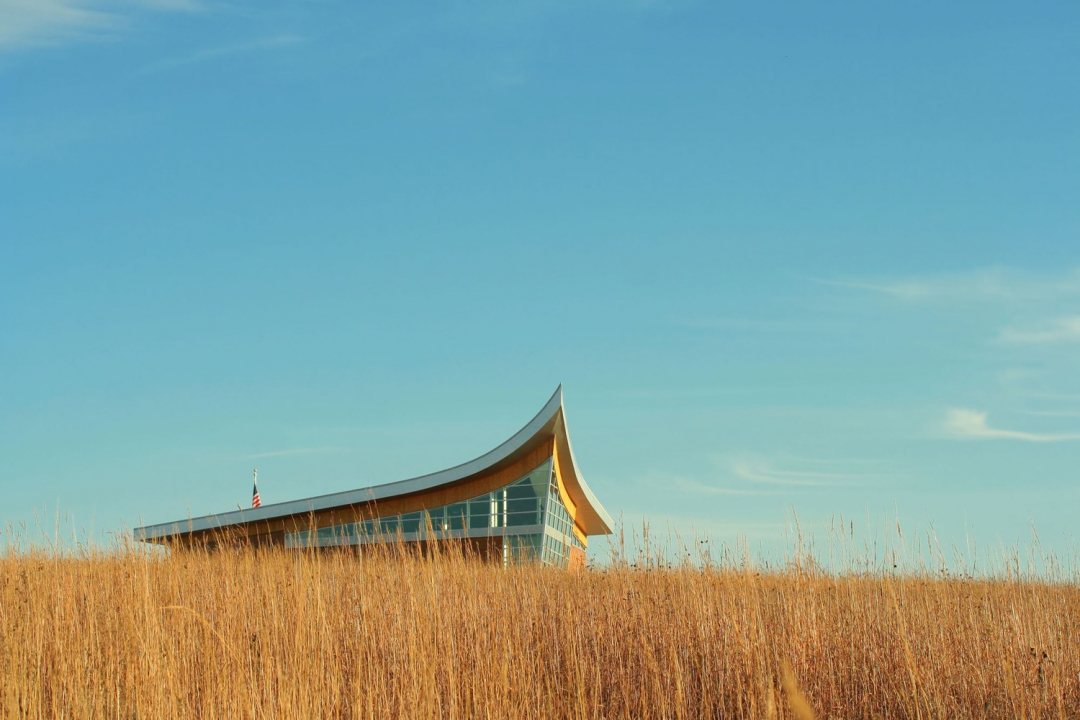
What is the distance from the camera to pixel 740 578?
7.61 meters

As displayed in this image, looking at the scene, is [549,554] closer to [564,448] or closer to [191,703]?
[564,448]

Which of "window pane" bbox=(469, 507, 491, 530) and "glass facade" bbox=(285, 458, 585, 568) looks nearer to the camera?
"glass facade" bbox=(285, 458, 585, 568)

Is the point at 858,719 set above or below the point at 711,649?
below

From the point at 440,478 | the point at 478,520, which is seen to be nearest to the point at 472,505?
the point at 478,520

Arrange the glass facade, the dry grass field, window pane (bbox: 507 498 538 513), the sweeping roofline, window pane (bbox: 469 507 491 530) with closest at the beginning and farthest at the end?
the dry grass field → the sweeping roofline → the glass facade → window pane (bbox: 469 507 491 530) → window pane (bbox: 507 498 538 513)

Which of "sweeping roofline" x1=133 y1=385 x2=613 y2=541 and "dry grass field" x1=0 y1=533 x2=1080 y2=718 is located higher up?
"sweeping roofline" x1=133 y1=385 x2=613 y2=541

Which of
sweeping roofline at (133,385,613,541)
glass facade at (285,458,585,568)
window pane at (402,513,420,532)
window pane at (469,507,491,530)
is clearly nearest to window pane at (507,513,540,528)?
glass facade at (285,458,585,568)

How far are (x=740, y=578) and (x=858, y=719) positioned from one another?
1.94 metres

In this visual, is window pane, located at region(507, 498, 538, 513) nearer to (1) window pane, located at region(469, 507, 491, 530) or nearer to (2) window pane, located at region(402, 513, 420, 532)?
(1) window pane, located at region(469, 507, 491, 530)

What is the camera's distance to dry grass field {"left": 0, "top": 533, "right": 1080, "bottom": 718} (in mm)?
5125

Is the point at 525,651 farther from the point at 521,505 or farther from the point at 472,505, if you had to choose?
the point at 472,505

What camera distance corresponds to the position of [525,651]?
21.3 ft

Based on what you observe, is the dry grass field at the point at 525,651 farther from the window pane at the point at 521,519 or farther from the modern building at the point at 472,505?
the window pane at the point at 521,519

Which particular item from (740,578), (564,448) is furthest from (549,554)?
(740,578)
